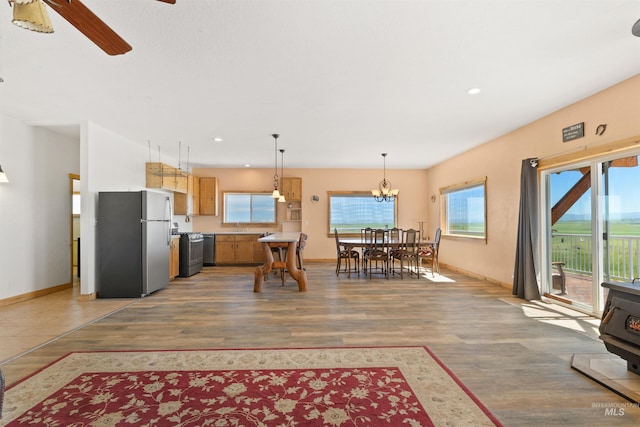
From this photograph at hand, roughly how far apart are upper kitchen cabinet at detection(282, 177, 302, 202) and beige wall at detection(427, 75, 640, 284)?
3.81 m

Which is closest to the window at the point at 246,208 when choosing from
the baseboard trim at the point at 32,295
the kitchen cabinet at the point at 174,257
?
the kitchen cabinet at the point at 174,257

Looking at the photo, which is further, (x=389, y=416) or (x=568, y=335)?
(x=568, y=335)

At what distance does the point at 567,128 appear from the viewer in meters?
3.92

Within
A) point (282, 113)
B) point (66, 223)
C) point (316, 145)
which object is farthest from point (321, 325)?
point (66, 223)

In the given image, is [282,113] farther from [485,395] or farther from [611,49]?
[485,395]

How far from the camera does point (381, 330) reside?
318 centimetres

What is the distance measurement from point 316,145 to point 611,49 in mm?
4276

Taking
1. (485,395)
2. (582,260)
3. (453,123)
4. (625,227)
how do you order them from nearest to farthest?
(485,395) < (625,227) < (582,260) < (453,123)

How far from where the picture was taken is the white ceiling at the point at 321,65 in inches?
85.3

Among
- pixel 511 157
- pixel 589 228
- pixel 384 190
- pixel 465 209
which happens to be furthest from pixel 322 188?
pixel 589 228

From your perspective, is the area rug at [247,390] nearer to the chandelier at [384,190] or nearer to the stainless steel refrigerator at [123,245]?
the stainless steel refrigerator at [123,245]

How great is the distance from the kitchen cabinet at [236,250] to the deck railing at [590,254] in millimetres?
6125

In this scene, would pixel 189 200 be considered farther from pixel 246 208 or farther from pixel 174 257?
pixel 174 257

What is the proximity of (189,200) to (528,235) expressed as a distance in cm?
722
